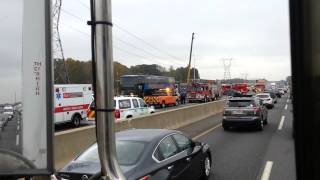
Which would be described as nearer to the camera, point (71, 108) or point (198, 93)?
point (71, 108)

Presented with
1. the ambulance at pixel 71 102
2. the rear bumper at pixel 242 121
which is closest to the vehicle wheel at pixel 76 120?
the ambulance at pixel 71 102

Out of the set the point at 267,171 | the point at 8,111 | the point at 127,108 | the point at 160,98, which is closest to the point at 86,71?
the point at 160,98

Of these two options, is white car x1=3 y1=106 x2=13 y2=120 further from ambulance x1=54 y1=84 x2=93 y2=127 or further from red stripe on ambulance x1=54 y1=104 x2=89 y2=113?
red stripe on ambulance x1=54 y1=104 x2=89 y2=113

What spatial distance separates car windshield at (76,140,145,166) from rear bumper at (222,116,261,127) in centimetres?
1481

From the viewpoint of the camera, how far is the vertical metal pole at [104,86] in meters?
2.12

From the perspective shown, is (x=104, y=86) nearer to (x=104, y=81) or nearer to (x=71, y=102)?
(x=104, y=81)

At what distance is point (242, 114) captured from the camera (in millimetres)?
22484

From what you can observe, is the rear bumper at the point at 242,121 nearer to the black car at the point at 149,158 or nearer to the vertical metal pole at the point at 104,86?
the black car at the point at 149,158

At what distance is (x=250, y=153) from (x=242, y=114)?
25.6 ft

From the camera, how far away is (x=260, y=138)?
63.2 feet

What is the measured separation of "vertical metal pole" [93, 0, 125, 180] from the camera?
6.97 feet

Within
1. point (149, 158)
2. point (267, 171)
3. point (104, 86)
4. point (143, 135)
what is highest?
point (104, 86)

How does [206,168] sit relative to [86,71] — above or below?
below

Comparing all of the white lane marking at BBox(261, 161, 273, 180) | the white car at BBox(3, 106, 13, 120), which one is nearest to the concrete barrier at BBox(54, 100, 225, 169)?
the white car at BBox(3, 106, 13, 120)
